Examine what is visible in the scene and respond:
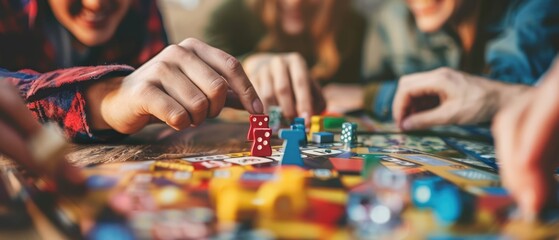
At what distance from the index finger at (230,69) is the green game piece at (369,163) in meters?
0.21

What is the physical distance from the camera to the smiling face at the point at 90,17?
100 centimetres

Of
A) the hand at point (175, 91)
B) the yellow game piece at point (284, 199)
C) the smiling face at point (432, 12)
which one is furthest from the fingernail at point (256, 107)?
the smiling face at point (432, 12)

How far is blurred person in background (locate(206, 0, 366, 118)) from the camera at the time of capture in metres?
1.42

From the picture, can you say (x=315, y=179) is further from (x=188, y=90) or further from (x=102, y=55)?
(x=102, y=55)

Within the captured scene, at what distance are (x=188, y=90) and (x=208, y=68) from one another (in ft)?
0.17

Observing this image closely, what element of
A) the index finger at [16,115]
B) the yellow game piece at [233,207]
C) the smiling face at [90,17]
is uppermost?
the smiling face at [90,17]

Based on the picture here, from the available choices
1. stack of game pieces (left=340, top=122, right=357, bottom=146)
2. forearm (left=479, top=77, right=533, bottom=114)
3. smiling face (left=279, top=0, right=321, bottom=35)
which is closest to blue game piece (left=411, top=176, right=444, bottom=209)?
stack of game pieces (left=340, top=122, right=357, bottom=146)

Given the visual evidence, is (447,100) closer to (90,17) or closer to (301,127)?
(301,127)

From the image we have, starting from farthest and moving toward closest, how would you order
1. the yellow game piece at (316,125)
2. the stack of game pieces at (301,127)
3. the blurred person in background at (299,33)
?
the blurred person in background at (299,33) < the yellow game piece at (316,125) < the stack of game pieces at (301,127)

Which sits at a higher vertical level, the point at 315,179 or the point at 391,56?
the point at 391,56

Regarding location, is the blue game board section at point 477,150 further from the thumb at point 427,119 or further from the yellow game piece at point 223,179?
the yellow game piece at point 223,179

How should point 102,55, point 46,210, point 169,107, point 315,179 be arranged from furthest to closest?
point 102,55 → point 169,107 → point 315,179 → point 46,210

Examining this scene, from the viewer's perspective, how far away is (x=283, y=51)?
1.45m

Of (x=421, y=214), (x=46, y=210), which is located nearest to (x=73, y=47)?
(x=46, y=210)
